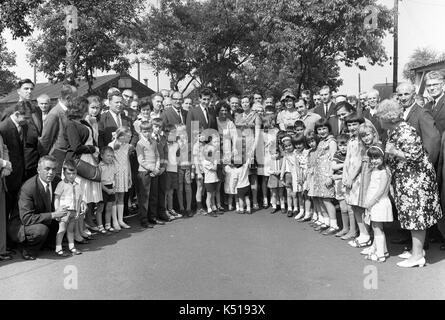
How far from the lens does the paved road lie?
3984 mm

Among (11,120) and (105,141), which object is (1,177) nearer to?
(11,120)

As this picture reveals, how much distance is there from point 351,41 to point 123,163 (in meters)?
11.6

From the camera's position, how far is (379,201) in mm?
5020

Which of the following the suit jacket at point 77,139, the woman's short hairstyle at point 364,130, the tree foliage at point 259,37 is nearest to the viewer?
the woman's short hairstyle at point 364,130

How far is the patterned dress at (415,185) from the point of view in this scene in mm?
4691

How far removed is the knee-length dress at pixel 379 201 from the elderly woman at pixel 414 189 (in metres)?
0.15

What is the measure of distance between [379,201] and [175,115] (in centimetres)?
426

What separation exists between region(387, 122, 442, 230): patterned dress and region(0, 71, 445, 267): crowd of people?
1cm

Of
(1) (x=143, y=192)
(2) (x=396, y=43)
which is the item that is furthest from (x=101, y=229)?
(2) (x=396, y=43)

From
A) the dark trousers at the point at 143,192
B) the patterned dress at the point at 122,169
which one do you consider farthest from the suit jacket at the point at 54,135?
the dark trousers at the point at 143,192

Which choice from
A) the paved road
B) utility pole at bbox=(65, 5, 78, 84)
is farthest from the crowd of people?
utility pole at bbox=(65, 5, 78, 84)

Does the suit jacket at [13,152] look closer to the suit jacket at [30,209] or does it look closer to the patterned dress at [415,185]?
the suit jacket at [30,209]

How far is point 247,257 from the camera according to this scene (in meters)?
5.06

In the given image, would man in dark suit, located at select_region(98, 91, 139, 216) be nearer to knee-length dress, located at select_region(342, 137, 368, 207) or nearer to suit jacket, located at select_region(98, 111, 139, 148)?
suit jacket, located at select_region(98, 111, 139, 148)
